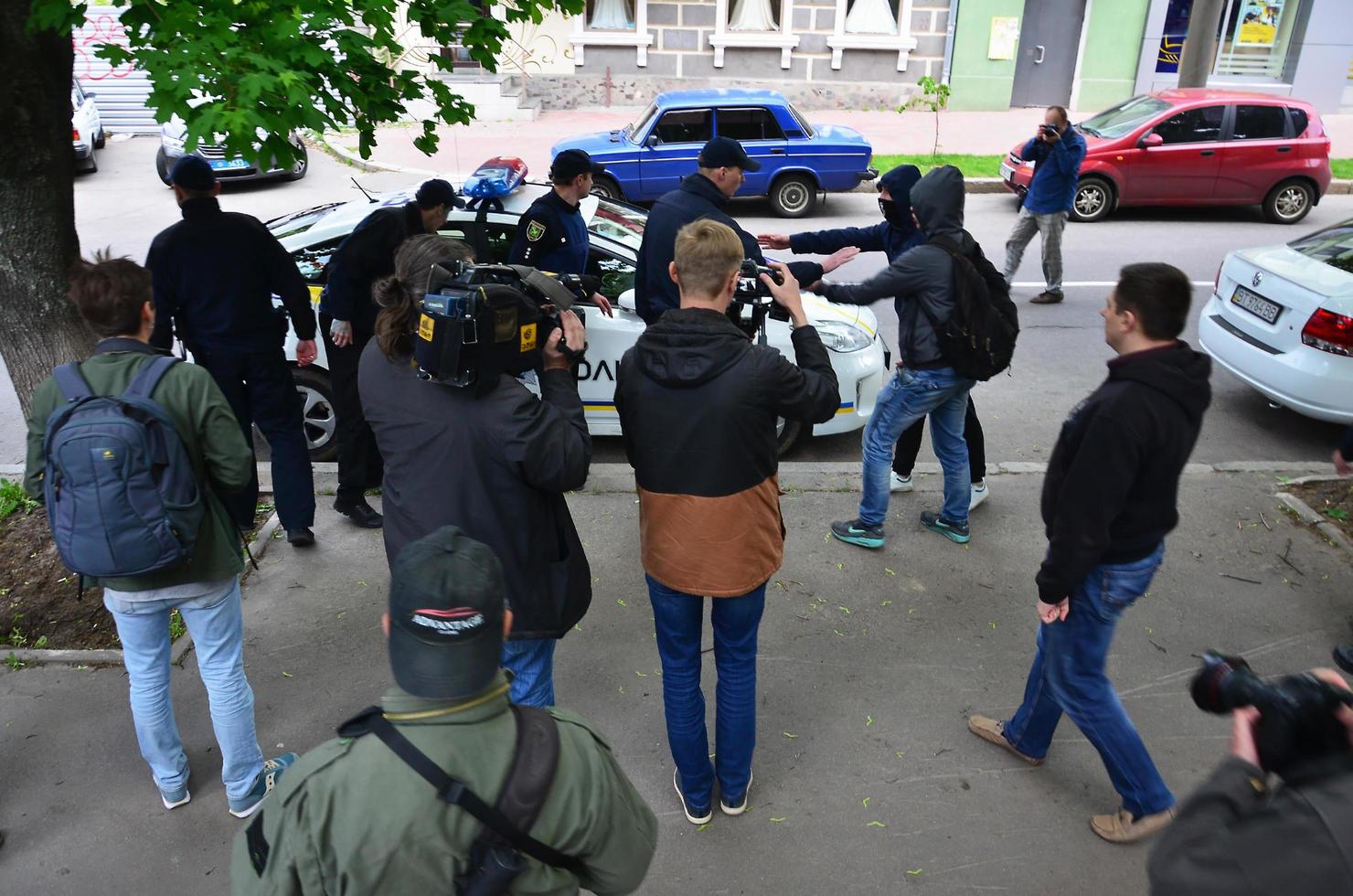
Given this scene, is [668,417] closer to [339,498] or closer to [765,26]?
[339,498]

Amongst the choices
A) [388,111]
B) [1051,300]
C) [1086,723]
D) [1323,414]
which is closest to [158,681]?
[388,111]

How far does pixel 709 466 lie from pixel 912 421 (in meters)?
2.32

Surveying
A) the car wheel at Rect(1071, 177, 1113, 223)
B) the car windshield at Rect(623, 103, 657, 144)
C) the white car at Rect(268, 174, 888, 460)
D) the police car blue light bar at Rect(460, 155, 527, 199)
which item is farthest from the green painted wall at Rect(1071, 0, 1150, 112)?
the police car blue light bar at Rect(460, 155, 527, 199)

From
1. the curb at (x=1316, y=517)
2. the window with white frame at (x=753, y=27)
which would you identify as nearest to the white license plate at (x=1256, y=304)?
the curb at (x=1316, y=517)

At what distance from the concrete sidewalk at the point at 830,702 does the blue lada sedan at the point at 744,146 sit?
806 centimetres

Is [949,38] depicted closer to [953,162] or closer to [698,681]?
[953,162]

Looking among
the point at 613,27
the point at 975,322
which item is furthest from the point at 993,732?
the point at 613,27

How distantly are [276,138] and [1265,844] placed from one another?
3554mm

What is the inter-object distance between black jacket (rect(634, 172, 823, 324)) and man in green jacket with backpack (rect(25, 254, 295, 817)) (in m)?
2.16

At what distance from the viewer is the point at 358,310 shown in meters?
5.13

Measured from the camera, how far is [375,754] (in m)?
1.71

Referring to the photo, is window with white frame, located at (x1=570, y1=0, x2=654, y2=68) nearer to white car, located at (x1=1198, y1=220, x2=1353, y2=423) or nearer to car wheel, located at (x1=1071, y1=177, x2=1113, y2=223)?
car wheel, located at (x1=1071, y1=177, x2=1113, y2=223)

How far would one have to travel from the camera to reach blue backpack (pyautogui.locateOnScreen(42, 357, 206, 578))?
286cm

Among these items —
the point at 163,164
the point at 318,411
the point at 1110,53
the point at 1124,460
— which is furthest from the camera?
the point at 1110,53
